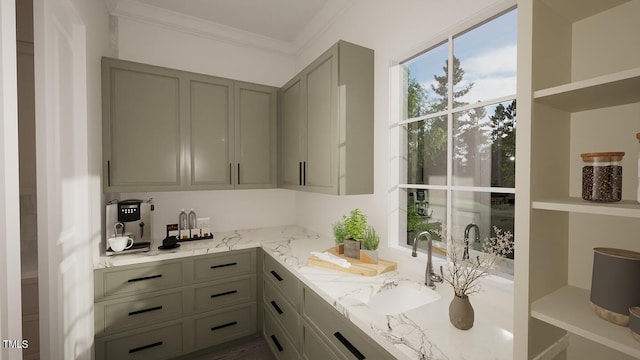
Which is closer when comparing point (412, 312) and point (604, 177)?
point (604, 177)

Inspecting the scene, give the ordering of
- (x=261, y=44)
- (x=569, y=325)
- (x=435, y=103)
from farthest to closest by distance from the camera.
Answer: (x=261, y=44) < (x=435, y=103) < (x=569, y=325)

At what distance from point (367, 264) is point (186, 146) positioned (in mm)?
1908

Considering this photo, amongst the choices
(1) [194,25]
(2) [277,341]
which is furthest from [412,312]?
(1) [194,25]

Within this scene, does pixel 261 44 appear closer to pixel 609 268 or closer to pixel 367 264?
pixel 367 264

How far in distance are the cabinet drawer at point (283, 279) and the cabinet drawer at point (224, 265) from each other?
165 millimetres

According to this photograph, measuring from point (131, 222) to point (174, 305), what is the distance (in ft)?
2.54

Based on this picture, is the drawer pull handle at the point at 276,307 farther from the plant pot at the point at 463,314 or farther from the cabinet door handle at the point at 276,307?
the plant pot at the point at 463,314

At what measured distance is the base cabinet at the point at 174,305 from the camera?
203 centimetres

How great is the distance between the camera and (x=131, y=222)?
223cm

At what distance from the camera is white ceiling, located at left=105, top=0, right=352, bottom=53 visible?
8.25 feet

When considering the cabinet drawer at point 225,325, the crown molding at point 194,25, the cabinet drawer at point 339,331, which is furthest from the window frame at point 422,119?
the crown molding at point 194,25

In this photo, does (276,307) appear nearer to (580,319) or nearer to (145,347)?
(145,347)

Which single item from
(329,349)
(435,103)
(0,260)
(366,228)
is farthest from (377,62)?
(0,260)

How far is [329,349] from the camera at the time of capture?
1.46 metres
